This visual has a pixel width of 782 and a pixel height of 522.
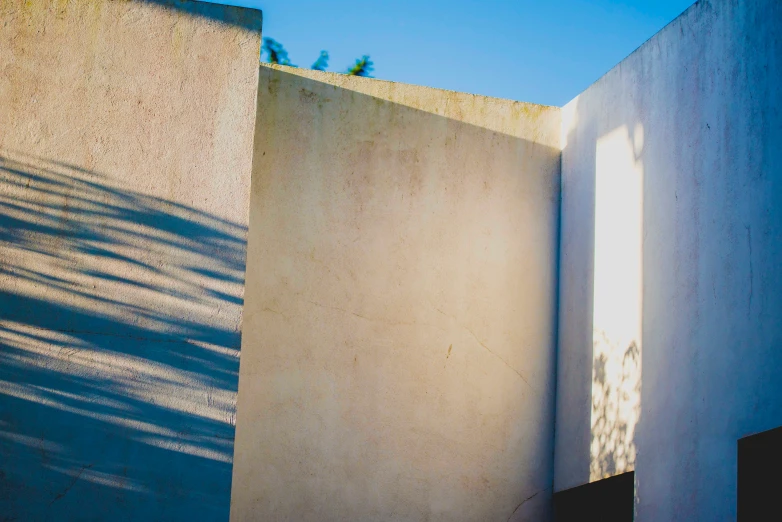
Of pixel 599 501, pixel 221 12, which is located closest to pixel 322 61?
pixel 221 12

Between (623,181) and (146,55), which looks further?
(623,181)

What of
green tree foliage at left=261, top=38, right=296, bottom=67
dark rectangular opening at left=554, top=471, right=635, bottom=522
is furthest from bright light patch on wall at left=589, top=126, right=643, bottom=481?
green tree foliage at left=261, top=38, right=296, bottom=67

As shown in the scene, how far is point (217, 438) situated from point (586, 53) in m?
7.21

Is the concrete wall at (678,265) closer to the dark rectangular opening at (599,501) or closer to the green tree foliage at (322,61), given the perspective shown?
the dark rectangular opening at (599,501)

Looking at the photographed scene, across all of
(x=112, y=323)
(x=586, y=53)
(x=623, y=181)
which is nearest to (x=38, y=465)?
(x=112, y=323)

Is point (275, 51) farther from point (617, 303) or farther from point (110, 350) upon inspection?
point (110, 350)

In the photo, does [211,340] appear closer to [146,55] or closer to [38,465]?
[38,465]

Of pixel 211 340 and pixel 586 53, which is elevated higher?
pixel 586 53

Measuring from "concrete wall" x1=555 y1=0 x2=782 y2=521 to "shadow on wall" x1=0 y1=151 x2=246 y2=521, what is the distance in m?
2.89

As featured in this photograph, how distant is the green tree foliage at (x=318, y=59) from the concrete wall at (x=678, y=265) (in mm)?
10326

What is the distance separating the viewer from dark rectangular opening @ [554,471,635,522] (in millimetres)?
6230

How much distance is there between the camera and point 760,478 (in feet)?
14.2

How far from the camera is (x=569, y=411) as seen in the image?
6449 mm

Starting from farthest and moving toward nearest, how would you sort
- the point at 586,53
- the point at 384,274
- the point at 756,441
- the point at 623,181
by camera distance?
the point at 586,53 < the point at 384,274 < the point at 623,181 < the point at 756,441
